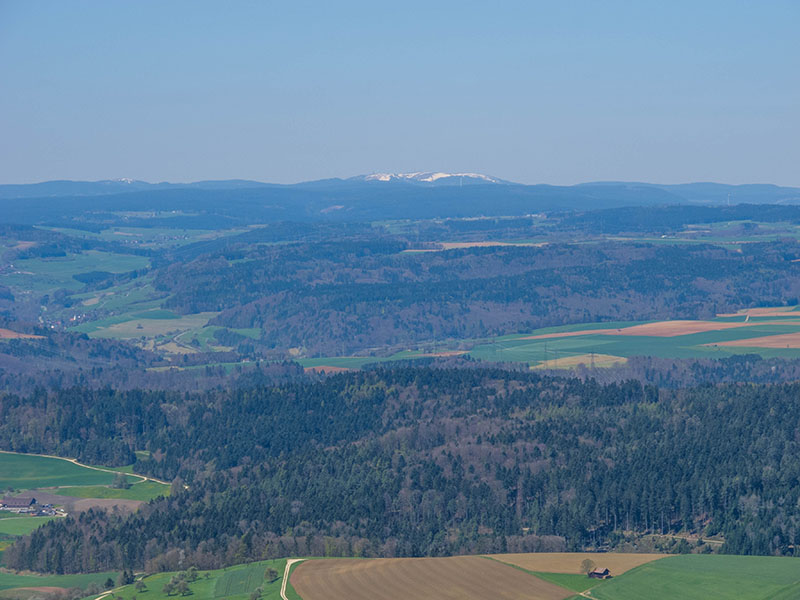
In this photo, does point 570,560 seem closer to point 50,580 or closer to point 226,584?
point 226,584

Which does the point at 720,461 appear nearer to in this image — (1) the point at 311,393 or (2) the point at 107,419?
(1) the point at 311,393

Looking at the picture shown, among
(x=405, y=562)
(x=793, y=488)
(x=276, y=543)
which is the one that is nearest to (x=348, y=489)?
(x=276, y=543)

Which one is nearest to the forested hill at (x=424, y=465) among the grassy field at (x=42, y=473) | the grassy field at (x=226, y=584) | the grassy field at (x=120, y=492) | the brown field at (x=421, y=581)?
the grassy field at (x=120, y=492)

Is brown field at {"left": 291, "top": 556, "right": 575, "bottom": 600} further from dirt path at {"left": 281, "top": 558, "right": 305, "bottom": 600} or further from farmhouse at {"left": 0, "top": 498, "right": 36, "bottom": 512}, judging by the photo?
farmhouse at {"left": 0, "top": 498, "right": 36, "bottom": 512}

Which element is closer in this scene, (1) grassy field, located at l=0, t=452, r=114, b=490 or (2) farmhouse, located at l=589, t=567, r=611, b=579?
(2) farmhouse, located at l=589, t=567, r=611, b=579

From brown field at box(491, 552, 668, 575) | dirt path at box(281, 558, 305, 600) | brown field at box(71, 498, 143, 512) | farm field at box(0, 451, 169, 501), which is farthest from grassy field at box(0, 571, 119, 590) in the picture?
farm field at box(0, 451, 169, 501)
